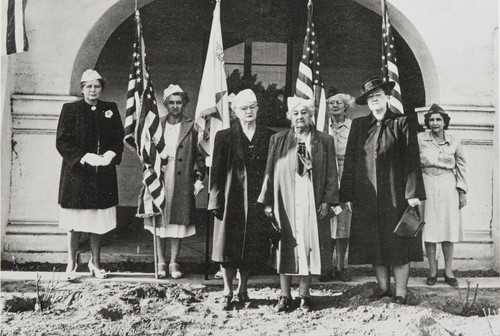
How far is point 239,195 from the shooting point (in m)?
4.79

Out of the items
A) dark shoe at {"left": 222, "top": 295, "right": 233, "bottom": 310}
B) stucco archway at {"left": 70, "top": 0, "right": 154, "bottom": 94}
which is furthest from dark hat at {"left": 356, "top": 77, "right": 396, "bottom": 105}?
stucco archway at {"left": 70, "top": 0, "right": 154, "bottom": 94}

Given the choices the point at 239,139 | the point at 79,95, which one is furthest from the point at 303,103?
the point at 79,95

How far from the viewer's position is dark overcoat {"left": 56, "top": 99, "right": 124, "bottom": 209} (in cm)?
540

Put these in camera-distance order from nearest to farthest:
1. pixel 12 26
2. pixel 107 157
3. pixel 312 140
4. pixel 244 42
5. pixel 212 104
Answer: pixel 312 140 < pixel 12 26 < pixel 107 157 < pixel 212 104 < pixel 244 42

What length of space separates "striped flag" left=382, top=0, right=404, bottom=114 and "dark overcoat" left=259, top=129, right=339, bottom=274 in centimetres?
104

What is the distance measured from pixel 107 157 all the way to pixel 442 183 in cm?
327

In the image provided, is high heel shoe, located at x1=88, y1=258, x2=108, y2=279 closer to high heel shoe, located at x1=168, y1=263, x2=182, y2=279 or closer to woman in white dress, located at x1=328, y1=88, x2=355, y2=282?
high heel shoe, located at x1=168, y1=263, x2=182, y2=279

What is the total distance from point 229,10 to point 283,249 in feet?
16.2

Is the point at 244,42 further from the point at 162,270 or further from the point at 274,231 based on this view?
the point at 274,231

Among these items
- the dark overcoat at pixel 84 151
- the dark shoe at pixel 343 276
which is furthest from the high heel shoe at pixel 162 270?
the dark shoe at pixel 343 276

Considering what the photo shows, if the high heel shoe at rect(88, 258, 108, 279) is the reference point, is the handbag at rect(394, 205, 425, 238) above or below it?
above

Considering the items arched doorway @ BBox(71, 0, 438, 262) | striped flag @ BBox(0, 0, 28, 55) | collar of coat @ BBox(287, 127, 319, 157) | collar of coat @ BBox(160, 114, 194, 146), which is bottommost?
collar of coat @ BBox(287, 127, 319, 157)

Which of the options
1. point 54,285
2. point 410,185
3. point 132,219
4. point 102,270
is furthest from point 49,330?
point 132,219

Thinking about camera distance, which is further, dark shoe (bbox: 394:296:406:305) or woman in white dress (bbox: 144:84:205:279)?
woman in white dress (bbox: 144:84:205:279)
